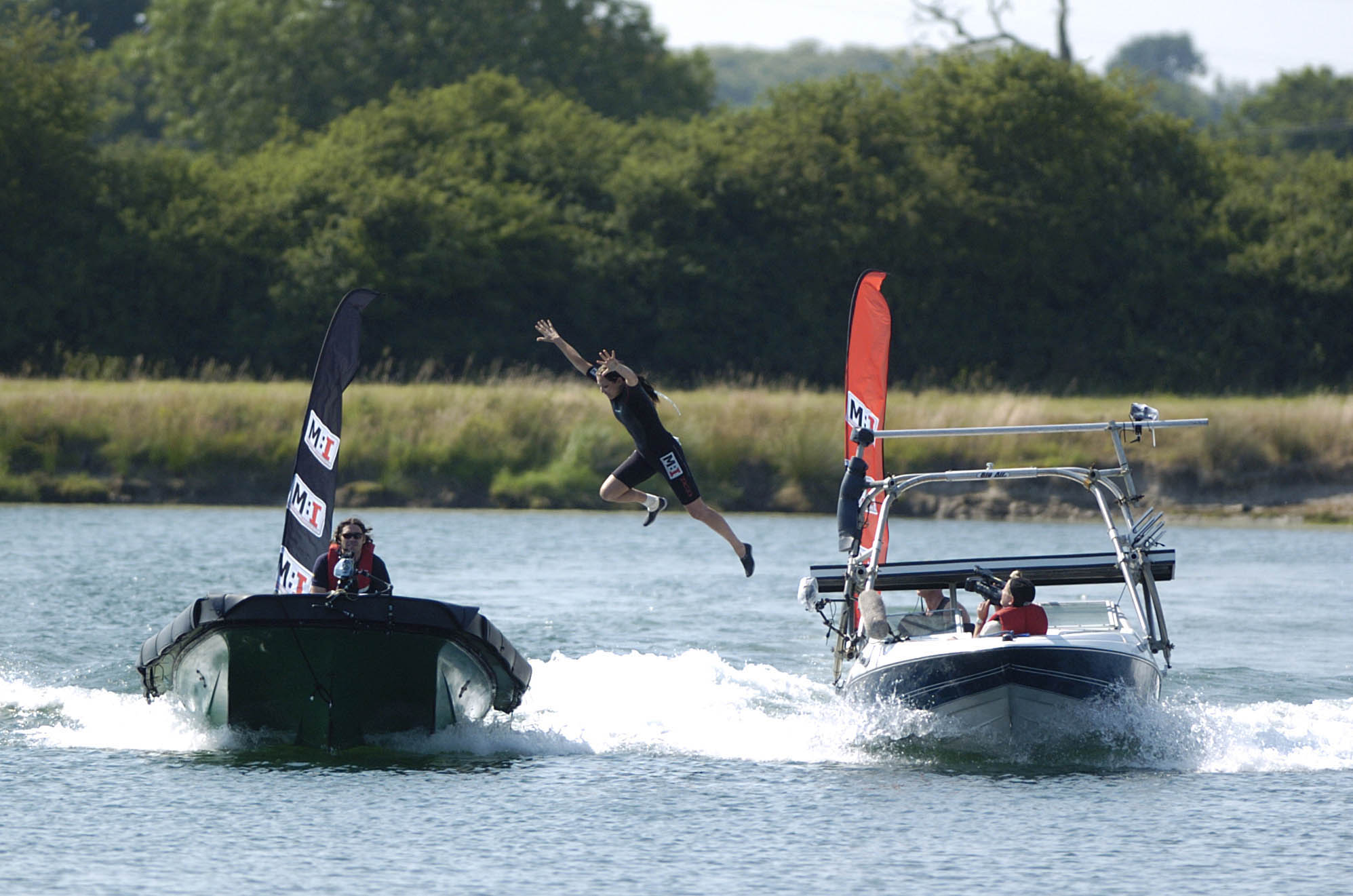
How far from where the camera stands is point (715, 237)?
47438 millimetres

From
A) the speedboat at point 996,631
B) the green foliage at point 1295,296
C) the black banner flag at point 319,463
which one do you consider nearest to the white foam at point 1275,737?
the speedboat at point 996,631

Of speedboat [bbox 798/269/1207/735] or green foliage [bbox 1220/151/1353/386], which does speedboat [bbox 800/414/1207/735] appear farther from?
green foliage [bbox 1220/151/1353/386]

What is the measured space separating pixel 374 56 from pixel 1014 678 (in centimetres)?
4909

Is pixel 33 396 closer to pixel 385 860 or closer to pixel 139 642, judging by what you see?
pixel 139 642

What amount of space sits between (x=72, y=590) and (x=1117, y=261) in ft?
107

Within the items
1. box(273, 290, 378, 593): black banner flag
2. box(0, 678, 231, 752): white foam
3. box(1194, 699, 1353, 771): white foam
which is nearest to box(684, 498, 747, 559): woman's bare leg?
box(273, 290, 378, 593): black banner flag

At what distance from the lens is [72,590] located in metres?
21.7

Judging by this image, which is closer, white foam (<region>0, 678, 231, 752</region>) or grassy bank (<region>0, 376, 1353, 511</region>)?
white foam (<region>0, 678, 231, 752</region>)

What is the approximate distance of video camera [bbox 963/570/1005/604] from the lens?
13453mm

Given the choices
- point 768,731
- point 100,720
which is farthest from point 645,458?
point 100,720

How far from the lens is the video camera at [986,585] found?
13.5m

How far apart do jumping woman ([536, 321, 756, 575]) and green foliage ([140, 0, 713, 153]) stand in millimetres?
41417

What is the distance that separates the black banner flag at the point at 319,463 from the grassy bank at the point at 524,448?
64.2 feet

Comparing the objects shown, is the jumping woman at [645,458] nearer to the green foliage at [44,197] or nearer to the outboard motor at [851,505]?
the outboard motor at [851,505]
